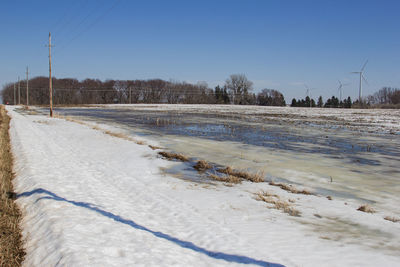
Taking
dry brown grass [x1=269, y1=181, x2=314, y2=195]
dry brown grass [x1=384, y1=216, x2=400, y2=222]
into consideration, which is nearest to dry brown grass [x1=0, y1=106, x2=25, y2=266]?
dry brown grass [x1=269, y1=181, x2=314, y2=195]

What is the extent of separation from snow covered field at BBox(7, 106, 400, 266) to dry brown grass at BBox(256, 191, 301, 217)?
218 mm

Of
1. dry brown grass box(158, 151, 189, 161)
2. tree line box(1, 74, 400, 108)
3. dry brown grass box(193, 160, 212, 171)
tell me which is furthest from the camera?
tree line box(1, 74, 400, 108)

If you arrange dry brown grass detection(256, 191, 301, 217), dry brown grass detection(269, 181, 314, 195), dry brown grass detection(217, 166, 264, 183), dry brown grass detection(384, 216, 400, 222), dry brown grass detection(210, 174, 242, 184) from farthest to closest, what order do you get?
dry brown grass detection(217, 166, 264, 183) → dry brown grass detection(210, 174, 242, 184) → dry brown grass detection(269, 181, 314, 195) → dry brown grass detection(256, 191, 301, 217) → dry brown grass detection(384, 216, 400, 222)

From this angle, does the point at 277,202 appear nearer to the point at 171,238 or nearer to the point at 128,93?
the point at 171,238

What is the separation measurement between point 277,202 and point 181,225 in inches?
117

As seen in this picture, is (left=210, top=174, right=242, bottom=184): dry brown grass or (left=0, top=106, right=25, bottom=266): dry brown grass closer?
(left=0, top=106, right=25, bottom=266): dry brown grass

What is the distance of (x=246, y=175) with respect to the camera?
11.1 metres

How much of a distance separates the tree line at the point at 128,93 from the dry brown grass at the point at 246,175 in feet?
453

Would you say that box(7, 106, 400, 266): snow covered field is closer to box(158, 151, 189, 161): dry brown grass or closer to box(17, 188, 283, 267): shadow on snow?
box(17, 188, 283, 267): shadow on snow

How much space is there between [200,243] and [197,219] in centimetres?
123

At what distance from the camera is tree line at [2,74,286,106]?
466 feet

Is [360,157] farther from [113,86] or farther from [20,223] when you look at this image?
[113,86]

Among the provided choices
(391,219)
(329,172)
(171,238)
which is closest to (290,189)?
(391,219)

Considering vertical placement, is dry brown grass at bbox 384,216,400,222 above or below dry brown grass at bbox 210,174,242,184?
below
